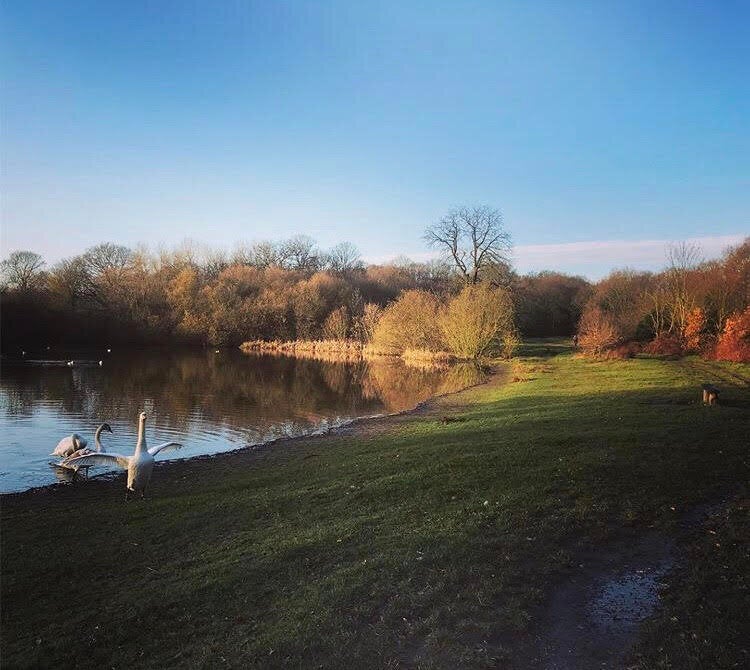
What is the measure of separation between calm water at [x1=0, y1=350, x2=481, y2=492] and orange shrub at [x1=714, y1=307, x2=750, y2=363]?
51.4 ft

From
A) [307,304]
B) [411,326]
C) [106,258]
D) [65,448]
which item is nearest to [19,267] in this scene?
[106,258]

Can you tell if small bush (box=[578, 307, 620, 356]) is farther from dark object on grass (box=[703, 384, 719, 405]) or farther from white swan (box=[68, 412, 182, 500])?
white swan (box=[68, 412, 182, 500])

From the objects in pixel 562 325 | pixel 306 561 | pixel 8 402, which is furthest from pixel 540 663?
pixel 562 325

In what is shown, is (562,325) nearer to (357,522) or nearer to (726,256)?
(726,256)

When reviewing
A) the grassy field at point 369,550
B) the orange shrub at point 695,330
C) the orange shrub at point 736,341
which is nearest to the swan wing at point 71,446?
the grassy field at point 369,550

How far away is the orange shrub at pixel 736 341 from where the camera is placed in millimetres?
33125

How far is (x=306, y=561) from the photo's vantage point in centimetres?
754

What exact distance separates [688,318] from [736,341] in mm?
7095

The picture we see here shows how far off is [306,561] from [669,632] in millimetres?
4383

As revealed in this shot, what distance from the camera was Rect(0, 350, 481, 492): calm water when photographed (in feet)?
64.1

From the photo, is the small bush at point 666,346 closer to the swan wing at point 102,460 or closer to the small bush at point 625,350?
the small bush at point 625,350

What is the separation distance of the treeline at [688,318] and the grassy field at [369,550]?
24467 mm

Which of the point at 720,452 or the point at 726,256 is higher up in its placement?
the point at 726,256

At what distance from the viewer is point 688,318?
40.9 metres
